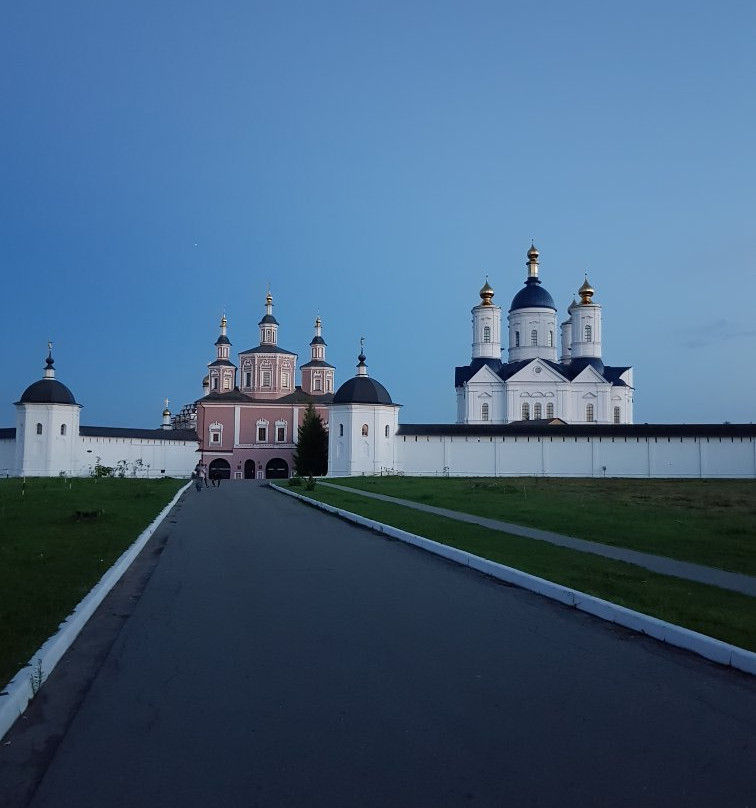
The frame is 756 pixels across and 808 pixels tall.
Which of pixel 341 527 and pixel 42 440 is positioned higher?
pixel 42 440

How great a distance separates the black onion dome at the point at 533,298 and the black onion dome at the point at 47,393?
35.2 meters

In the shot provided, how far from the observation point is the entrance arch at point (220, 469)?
206ft

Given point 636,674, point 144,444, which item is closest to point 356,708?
point 636,674

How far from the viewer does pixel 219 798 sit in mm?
3668

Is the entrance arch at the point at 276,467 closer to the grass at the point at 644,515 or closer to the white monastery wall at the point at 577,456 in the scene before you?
the white monastery wall at the point at 577,456

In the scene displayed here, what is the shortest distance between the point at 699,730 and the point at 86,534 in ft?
36.8

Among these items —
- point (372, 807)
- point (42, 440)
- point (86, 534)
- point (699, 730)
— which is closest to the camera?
point (372, 807)

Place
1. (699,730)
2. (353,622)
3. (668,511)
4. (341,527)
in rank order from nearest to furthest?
(699,730)
(353,622)
(341,527)
(668,511)

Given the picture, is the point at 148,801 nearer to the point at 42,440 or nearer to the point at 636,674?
the point at 636,674

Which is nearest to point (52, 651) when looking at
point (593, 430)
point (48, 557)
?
point (48, 557)

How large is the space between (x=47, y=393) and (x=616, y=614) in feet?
150

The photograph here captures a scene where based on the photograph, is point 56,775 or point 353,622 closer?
point 56,775

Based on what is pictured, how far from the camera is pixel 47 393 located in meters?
47.4

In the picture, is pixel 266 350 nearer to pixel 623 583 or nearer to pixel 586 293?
pixel 586 293
